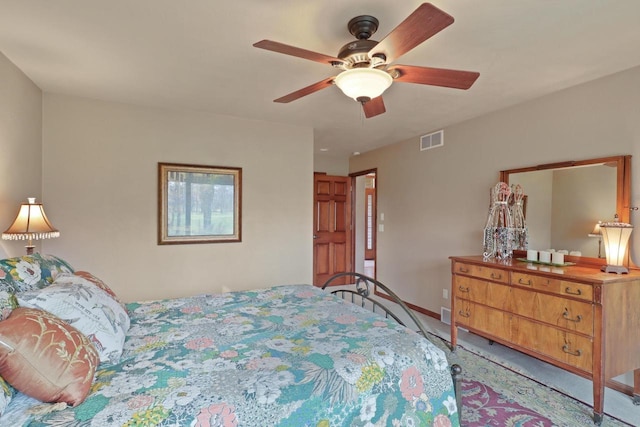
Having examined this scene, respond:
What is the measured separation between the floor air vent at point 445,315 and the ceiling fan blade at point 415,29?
329cm

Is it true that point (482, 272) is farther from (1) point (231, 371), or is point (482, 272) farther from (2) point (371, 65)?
(1) point (231, 371)

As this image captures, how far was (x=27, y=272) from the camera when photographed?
162 cm

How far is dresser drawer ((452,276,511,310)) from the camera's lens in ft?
9.14

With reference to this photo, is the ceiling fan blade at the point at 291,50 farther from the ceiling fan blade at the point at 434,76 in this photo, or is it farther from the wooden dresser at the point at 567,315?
the wooden dresser at the point at 567,315

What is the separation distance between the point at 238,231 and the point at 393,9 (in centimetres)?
279

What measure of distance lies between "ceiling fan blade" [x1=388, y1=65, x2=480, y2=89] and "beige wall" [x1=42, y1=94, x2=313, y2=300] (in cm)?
235

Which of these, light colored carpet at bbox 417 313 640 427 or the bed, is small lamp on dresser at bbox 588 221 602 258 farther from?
the bed

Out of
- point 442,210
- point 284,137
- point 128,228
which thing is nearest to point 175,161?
point 128,228

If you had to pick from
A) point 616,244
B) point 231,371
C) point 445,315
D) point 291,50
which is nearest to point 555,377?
point 616,244

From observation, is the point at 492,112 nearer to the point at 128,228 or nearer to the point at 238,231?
the point at 238,231

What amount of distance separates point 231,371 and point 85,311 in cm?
75

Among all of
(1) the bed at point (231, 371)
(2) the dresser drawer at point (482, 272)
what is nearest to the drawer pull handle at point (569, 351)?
(2) the dresser drawer at point (482, 272)

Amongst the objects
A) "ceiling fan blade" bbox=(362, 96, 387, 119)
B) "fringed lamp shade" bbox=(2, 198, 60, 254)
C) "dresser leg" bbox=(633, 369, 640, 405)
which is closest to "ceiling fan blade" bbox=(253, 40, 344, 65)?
"ceiling fan blade" bbox=(362, 96, 387, 119)

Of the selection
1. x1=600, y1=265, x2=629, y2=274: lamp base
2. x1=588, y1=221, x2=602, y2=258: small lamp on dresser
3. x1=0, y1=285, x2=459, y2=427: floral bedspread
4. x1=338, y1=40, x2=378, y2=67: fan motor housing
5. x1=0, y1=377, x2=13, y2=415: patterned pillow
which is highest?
x1=338, y1=40, x2=378, y2=67: fan motor housing
